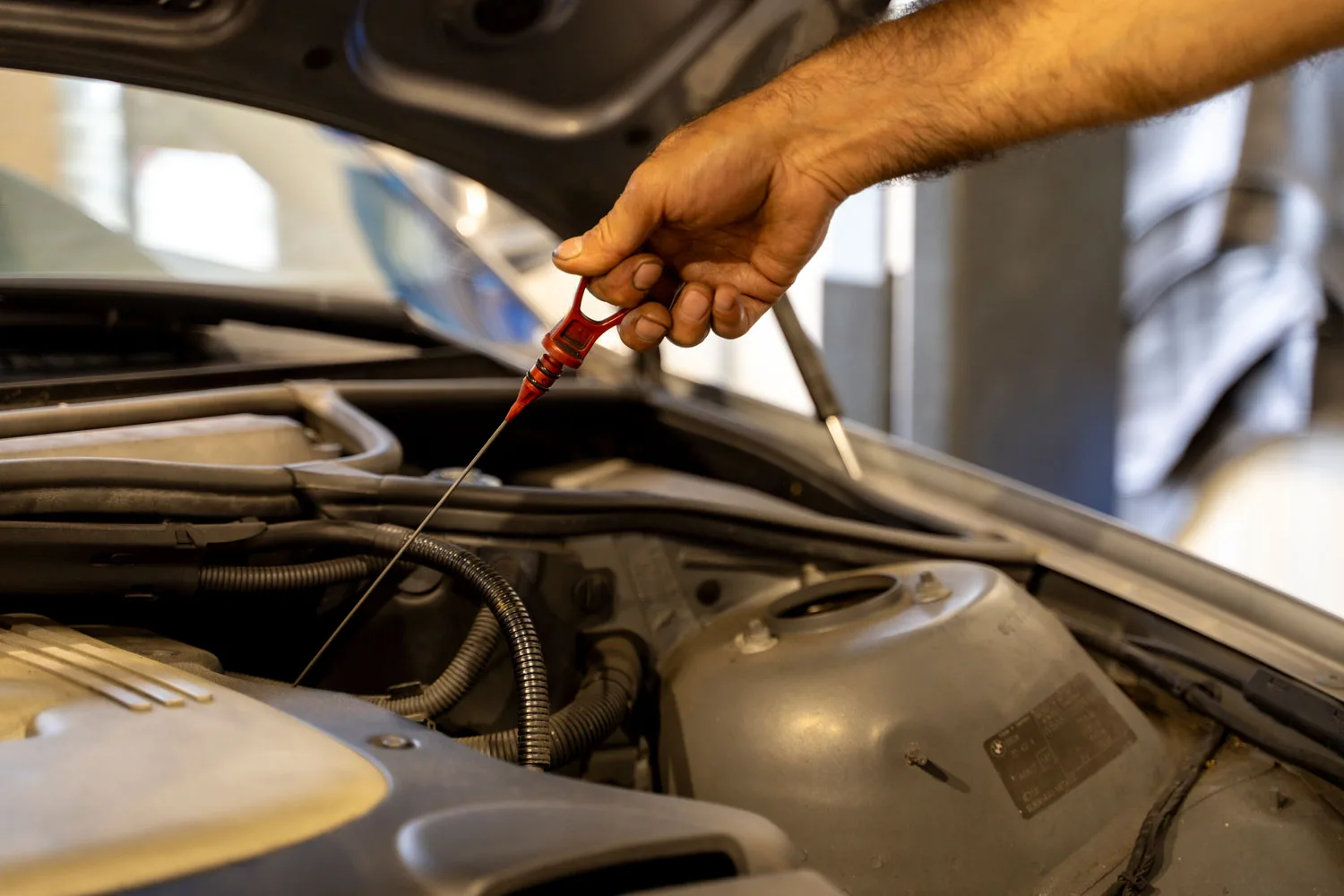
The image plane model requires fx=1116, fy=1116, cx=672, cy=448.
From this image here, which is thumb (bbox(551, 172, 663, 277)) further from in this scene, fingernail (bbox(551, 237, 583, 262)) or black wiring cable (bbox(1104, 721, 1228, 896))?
black wiring cable (bbox(1104, 721, 1228, 896))

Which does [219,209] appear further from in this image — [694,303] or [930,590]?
[930,590]

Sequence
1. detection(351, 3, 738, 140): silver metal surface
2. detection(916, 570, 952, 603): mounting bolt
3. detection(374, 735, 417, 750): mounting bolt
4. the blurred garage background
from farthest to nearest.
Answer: the blurred garage background, detection(351, 3, 738, 140): silver metal surface, detection(916, 570, 952, 603): mounting bolt, detection(374, 735, 417, 750): mounting bolt

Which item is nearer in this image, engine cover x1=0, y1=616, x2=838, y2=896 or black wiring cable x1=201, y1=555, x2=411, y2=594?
engine cover x1=0, y1=616, x2=838, y2=896

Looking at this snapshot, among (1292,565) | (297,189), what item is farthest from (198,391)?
(1292,565)

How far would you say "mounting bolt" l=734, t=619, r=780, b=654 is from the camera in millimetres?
984

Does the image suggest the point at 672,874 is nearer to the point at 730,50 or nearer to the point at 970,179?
the point at 730,50

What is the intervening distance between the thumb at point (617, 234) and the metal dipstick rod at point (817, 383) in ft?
1.89

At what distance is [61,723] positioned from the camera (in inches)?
23.2

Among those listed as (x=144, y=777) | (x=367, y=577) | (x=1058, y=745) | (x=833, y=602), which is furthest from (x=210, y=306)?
(x=1058, y=745)

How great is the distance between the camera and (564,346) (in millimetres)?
899

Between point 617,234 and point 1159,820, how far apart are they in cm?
66

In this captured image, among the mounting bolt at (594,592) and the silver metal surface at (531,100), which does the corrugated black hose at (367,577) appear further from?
the silver metal surface at (531,100)

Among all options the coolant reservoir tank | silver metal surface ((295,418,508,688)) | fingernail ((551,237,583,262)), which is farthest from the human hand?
the coolant reservoir tank

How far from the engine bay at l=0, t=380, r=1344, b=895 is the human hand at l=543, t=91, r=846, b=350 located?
0.20 meters
